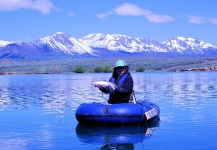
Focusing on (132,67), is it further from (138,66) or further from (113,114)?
(113,114)

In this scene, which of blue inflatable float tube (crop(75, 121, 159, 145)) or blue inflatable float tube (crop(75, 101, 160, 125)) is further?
blue inflatable float tube (crop(75, 101, 160, 125))

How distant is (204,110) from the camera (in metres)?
20.0

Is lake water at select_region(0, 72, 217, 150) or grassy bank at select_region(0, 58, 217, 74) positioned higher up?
grassy bank at select_region(0, 58, 217, 74)

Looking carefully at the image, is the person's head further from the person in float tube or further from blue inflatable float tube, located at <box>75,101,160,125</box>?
blue inflatable float tube, located at <box>75,101,160,125</box>

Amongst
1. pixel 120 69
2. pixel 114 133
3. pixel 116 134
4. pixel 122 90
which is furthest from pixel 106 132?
pixel 120 69

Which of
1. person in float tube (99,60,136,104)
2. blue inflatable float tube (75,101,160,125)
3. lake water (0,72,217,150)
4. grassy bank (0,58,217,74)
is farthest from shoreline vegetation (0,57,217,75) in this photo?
blue inflatable float tube (75,101,160,125)

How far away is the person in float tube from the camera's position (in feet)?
52.9

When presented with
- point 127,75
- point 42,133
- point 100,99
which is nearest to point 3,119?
point 42,133

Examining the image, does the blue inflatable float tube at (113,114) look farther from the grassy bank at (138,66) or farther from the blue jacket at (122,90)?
the grassy bank at (138,66)

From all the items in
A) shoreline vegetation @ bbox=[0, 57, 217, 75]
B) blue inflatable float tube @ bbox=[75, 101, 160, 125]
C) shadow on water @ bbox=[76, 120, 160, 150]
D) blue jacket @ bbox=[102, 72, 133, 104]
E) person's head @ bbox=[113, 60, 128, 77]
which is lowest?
shadow on water @ bbox=[76, 120, 160, 150]

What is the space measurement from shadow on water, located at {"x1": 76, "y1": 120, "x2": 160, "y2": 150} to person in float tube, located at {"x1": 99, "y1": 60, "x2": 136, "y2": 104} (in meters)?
1.10

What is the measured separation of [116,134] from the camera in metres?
14.5

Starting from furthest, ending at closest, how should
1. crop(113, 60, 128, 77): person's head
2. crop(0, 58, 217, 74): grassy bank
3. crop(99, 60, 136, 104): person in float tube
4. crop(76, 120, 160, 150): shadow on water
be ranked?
1. crop(0, 58, 217, 74): grassy bank
2. crop(113, 60, 128, 77): person's head
3. crop(99, 60, 136, 104): person in float tube
4. crop(76, 120, 160, 150): shadow on water

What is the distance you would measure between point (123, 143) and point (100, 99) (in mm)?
13372
